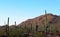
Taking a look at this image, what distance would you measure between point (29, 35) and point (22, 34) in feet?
4.75

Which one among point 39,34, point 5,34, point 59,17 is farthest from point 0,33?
point 59,17

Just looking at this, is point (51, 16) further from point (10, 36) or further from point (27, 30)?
point (10, 36)

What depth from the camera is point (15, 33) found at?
42.3 meters

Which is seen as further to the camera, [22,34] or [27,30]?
[27,30]

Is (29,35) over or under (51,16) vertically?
under

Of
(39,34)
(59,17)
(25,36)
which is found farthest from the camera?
(59,17)

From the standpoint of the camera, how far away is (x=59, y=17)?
74.4m

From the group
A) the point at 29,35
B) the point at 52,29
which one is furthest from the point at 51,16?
the point at 29,35

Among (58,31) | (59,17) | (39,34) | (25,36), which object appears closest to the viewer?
(39,34)

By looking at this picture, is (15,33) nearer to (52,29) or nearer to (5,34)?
(5,34)

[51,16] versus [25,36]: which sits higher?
[51,16]

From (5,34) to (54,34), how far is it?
9.66 m

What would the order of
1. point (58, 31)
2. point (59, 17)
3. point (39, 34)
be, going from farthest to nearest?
point (59, 17), point (58, 31), point (39, 34)

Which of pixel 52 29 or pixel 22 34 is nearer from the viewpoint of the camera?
pixel 22 34
